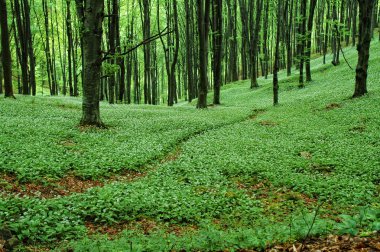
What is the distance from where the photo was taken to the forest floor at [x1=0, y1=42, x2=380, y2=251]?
5.97 metres

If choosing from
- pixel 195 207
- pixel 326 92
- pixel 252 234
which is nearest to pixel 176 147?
pixel 195 207

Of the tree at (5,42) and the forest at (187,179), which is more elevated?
the tree at (5,42)

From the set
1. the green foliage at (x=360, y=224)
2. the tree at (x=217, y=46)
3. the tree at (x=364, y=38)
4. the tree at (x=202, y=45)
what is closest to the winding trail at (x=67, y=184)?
the green foliage at (x=360, y=224)

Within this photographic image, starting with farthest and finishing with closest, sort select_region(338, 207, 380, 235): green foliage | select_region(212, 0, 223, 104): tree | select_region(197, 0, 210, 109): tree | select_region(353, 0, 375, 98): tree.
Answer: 1. select_region(212, 0, 223, 104): tree
2. select_region(197, 0, 210, 109): tree
3. select_region(353, 0, 375, 98): tree
4. select_region(338, 207, 380, 235): green foliage

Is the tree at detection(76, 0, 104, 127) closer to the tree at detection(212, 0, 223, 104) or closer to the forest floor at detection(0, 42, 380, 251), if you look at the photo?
the forest floor at detection(0, 42, 380, 251)

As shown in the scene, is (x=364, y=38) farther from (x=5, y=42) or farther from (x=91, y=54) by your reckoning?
(x=5, y=42)

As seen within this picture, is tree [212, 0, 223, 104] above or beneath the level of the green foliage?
above

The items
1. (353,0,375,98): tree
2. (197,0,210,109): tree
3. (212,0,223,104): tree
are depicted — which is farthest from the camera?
(212,0,223,104): tree

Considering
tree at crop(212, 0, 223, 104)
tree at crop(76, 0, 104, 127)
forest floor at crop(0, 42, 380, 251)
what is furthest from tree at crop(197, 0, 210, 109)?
tree at crop(76, 0, 104, 127)

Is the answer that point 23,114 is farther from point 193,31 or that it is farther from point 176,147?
point 193,31

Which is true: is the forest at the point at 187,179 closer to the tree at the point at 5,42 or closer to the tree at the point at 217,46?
the tree at the point at 5,42

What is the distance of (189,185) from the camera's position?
403 inches

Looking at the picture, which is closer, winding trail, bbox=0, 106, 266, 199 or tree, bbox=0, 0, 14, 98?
winding trail, bbox=0, 106, 266, 199

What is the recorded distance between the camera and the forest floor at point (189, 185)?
5.97 m
